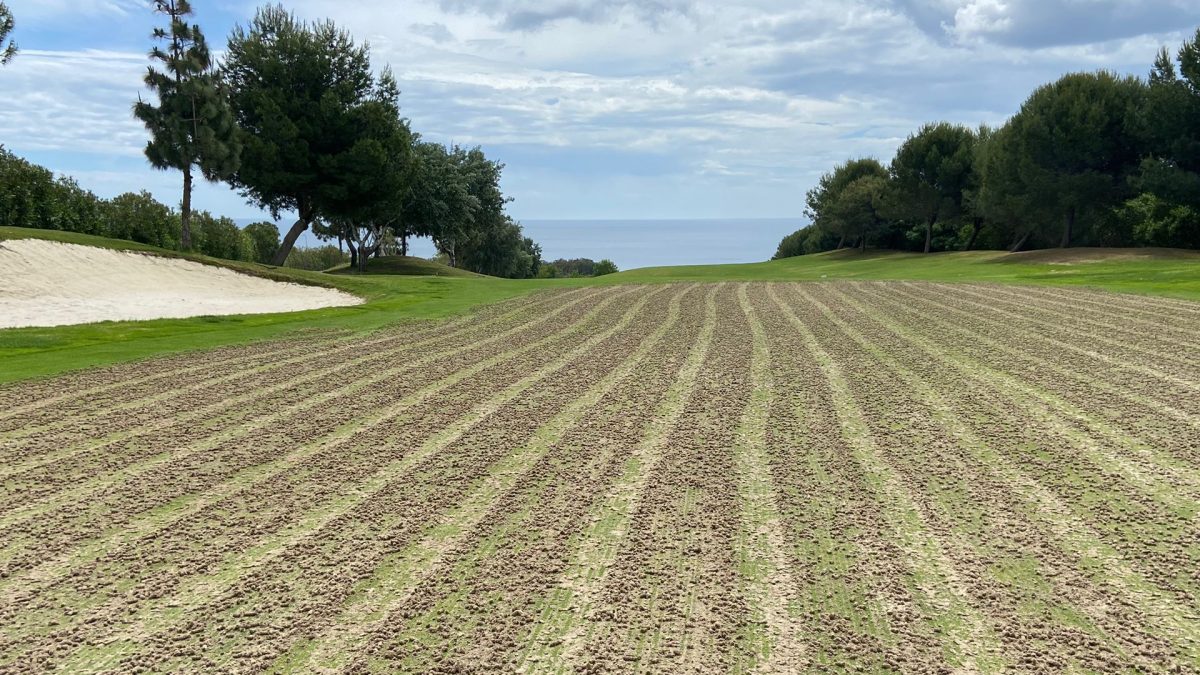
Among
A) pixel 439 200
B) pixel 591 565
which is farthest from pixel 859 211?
pixel 591 565

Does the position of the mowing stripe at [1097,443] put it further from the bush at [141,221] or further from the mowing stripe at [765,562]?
the bush at [141,221]

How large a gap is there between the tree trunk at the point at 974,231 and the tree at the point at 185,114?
51645 millimetres

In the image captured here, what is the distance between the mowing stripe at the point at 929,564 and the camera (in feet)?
11.8

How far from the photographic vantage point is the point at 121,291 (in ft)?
67.5

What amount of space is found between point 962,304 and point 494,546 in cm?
1784

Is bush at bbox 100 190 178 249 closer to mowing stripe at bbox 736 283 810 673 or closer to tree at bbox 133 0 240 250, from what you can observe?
tree at bbox 133 0 240 250

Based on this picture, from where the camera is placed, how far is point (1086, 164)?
4125 centimetres

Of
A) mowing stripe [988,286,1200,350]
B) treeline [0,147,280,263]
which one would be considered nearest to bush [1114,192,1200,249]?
mowing stripe [988,286,1200,350]

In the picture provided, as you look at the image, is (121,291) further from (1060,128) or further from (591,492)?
(1060,128)

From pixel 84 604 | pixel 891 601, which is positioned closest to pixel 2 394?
pixel 84 604

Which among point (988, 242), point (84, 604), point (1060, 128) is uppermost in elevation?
point (1060, 128)

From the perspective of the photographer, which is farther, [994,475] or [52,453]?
[52,453]

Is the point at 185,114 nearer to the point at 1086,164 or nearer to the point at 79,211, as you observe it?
the point at 79,211

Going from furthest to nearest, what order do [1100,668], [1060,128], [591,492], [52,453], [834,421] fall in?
[1060,128] < [834,421] < [52,453] < [591,492] < [1100,668]
